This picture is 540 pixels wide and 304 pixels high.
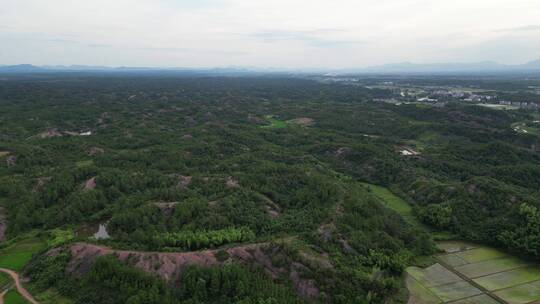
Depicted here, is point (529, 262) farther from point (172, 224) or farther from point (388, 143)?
point (388, 143)

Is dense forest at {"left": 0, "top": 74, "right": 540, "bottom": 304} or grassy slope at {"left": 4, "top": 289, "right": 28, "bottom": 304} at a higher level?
dense forest at {"left": 0, "top": 74, "right": 540, "bottom": 304}

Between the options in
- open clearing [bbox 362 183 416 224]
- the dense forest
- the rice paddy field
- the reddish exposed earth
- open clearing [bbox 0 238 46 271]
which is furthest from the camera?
open clearing [bbox 362 183 416 224]

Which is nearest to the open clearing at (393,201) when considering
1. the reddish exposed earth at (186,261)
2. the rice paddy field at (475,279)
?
the rice paddy field at (475,279)

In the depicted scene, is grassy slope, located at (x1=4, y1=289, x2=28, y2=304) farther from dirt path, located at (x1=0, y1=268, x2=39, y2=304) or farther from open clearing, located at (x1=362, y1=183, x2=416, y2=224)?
open clearing, located at (x1=362, y1=183, x2=416, y2=224)

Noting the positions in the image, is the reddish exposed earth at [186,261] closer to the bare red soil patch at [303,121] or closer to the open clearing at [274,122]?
the open clearing at [274,122]

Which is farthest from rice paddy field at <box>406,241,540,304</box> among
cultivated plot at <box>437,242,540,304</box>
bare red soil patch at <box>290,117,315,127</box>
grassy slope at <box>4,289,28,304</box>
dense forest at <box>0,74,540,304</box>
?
bare red soil patch at <box>290,117,315,127</box>

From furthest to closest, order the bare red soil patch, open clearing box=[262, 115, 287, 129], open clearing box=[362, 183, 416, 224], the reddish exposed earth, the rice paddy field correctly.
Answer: the bare red soil patch
open clearing box=[262, 115, 287, 129]
open clearing box=[362, 183, 416, 224]
the rice paddy field
the reddish exposed earth

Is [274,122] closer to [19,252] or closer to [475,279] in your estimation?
[19,252]
